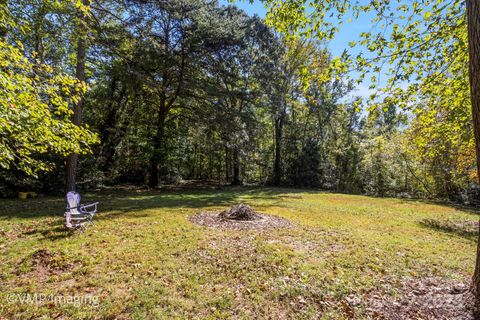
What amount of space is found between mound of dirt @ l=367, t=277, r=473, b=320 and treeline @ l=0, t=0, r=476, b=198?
3.00 m

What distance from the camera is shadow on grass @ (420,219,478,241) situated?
25.8ft

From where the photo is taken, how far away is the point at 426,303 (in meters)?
3.66

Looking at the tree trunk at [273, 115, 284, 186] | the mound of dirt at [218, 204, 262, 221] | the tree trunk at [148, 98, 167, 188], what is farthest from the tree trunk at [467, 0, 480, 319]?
the tree trunk at [273, 115, 284, 186]

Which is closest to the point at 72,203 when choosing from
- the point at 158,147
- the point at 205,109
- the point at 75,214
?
the point at 75,214

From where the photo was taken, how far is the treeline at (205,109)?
9.91 m

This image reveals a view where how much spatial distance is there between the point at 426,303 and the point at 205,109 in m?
14.5

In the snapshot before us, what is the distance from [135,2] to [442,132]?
13434 millimetres

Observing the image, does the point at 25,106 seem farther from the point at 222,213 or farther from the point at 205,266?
the point at 222,213

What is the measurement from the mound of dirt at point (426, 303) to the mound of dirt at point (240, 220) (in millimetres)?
3585

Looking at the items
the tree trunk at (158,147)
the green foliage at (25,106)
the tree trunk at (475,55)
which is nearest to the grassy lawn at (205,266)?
the green foliage at (25,106)

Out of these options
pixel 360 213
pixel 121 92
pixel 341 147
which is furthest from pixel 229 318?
pixel 341 147

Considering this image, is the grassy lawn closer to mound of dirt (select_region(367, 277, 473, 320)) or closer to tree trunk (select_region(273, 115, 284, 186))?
mound of dirt (select_region(367, 277, 473, 320))

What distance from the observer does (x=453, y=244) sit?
6.66 meters

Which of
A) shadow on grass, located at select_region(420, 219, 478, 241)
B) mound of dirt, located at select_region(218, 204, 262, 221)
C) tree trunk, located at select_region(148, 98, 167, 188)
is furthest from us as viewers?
tree trunk, located at select_region(148, 98, 167, 188)
